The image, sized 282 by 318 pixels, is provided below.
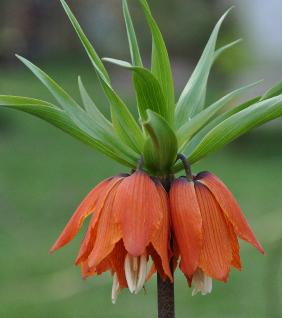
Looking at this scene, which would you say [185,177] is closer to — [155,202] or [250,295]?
[155,202]

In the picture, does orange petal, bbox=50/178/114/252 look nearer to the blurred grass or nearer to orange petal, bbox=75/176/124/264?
orange petal, bbox=75/176/124/264

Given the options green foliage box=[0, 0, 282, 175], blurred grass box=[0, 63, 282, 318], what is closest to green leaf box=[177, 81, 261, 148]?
green foliage box=[0, 0, 282, 175]

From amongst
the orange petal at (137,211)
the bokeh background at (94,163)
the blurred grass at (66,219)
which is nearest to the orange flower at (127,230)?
the orange petal at (137,211)

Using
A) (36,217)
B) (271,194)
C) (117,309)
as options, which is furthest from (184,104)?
(271,194)

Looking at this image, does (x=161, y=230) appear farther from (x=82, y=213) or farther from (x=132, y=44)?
(x=132, y=44)

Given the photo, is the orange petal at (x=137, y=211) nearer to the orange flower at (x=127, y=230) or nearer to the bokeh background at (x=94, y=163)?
the orange flower at (x=127, y=230)

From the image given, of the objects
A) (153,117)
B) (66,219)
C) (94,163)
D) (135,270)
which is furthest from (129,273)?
(94,163)
